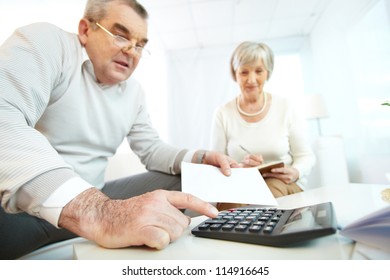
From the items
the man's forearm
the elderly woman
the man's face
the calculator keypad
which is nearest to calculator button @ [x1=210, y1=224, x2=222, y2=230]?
the calculator keypad

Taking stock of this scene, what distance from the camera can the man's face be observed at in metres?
0.63

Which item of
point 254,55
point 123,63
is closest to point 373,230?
point 123,63

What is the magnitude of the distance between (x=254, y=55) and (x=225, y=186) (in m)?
0.82

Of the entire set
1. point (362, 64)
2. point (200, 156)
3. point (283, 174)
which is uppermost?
point (362, 64)

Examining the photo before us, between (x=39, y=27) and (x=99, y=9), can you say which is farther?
(x=99, y=9)

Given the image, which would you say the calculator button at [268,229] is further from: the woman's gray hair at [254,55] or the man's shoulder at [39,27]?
the woman's gray hair at [254,55]

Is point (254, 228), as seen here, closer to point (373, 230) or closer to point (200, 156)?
point (373, 230)

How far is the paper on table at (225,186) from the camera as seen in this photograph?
41cm

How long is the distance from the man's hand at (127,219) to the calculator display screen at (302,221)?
13cm

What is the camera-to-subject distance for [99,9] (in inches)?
25.3

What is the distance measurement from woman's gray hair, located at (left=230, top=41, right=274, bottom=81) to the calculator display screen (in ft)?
2.87

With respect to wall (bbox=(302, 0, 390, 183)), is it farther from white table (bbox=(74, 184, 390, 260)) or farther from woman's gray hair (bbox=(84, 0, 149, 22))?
woman's gray hair (bbox=(84, 0, 149, 22))

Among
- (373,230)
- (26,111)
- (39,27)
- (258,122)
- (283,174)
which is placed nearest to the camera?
(373,230)

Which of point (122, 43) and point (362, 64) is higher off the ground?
point (122, 43)
